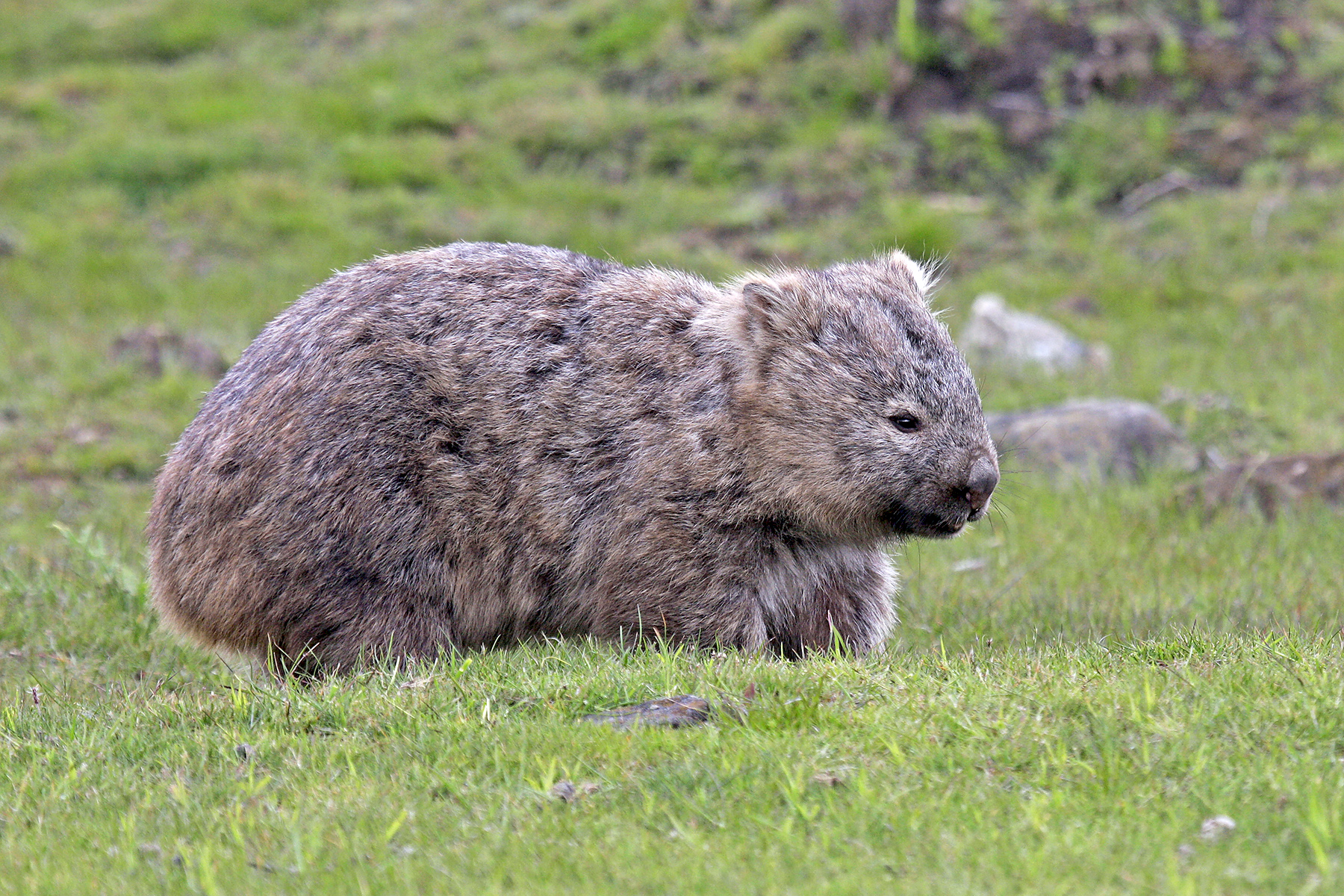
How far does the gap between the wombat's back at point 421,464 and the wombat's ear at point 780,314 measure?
0.92 feet

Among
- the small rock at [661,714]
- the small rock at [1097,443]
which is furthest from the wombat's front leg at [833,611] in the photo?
the small rock at [1097,443]

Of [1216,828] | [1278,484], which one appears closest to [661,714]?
[1216,828]

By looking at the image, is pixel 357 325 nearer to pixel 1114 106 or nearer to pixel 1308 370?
pixel 1308 370

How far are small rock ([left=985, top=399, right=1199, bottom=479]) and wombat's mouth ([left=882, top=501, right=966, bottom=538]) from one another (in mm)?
3715

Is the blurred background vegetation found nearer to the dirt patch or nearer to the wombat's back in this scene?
the dirt patch

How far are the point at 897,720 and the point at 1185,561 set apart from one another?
13.9 feet

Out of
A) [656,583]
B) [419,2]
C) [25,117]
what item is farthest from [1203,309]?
[25,117]

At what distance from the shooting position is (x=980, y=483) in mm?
6070

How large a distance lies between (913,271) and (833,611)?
169cm

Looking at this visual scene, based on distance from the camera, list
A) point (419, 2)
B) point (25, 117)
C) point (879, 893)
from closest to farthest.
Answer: point (879, 893), point (25, 117), point (419, 2)

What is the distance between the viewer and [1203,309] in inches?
515

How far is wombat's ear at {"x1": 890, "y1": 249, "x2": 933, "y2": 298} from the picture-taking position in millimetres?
7067

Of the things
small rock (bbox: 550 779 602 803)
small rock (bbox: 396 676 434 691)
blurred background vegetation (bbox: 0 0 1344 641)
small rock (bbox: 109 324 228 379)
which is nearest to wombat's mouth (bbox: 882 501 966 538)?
small rock (bbox: 396 676 434 691)

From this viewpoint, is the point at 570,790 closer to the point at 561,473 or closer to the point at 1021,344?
the point at 561,473
